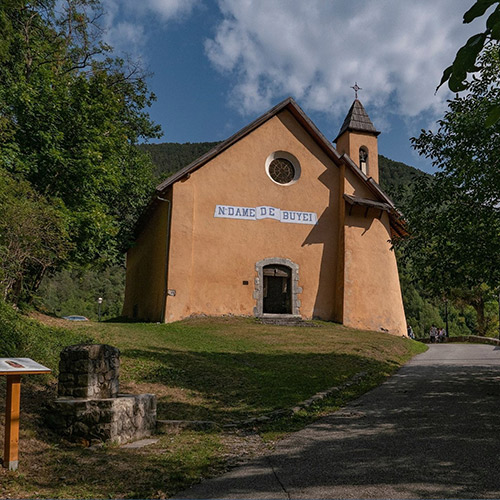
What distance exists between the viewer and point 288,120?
70.7 ft

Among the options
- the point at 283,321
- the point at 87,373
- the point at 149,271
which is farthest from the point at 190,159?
the point at 87,373

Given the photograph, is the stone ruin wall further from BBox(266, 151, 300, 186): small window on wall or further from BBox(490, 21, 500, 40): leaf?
BBox(266, 151, 300, 186): small window on wall

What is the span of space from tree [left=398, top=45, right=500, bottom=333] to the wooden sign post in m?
7.55

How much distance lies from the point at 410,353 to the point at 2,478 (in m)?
14.3

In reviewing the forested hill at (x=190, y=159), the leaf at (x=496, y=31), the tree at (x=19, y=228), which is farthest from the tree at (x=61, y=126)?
the forested hill at (x=190, y=159)

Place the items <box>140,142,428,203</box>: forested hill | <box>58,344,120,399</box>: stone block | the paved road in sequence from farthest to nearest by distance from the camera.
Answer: <box>140,142,428,203</box>: forested hill < <box>58,344,120,399</box>: stone block < the paved road

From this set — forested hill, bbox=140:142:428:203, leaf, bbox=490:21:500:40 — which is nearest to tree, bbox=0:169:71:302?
leaf, bbox=490:21:500:40

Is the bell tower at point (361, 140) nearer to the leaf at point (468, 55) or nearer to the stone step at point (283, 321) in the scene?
the stone step at point (283, 321)

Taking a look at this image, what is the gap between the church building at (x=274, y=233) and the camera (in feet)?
62.3

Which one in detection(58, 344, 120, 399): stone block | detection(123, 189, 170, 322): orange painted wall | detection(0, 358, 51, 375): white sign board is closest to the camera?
detection(0, 358, 51, 375): white sign board

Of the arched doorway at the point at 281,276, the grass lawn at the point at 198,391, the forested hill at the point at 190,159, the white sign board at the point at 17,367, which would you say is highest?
the forested hill at the point at 190,159

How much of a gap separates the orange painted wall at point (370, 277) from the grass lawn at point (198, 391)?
9.54 ft

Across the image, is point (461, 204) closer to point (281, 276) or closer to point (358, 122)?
point (281, 276)

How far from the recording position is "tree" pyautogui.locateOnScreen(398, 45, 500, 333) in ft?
27.0
